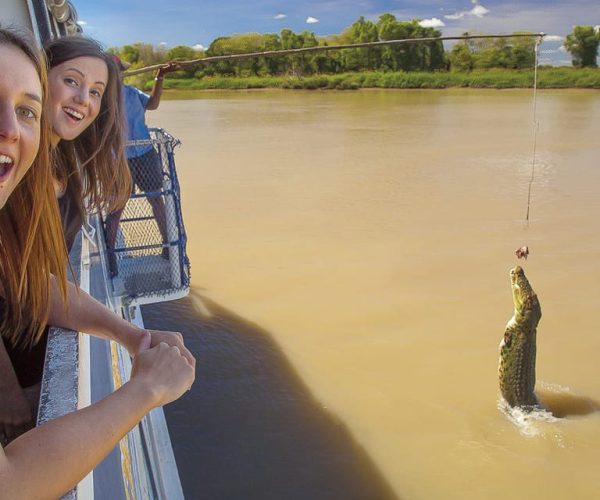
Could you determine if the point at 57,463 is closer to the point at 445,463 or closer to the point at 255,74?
the point at 445,463

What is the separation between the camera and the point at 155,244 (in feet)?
10.4

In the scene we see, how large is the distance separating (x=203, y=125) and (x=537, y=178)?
9.30 metres

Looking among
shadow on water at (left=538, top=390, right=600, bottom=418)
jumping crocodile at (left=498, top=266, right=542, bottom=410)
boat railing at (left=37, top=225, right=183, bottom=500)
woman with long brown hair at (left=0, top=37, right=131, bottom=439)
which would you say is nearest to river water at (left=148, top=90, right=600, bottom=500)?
shadow on water at (left=538, top=390, right=600, bottom=418)

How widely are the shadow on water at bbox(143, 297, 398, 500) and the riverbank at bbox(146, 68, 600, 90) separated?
80.7 ft

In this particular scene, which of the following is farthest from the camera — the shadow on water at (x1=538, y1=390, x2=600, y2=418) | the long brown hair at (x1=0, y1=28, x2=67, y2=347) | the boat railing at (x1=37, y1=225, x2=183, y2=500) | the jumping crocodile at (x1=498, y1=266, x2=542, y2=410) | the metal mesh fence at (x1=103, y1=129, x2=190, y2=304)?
the shadow on water at (x1=538, y1=390, x2=600, y2=418)

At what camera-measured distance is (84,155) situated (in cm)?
201

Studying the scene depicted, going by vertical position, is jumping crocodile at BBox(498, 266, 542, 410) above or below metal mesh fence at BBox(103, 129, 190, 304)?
below

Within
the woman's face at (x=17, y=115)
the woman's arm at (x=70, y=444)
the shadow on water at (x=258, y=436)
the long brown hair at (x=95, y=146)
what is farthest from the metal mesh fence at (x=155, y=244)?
the woman's arm at (x=70, y=444)

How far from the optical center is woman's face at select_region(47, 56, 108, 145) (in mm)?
1878

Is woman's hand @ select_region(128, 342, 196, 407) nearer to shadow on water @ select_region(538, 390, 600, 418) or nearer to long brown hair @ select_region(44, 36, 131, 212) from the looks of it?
long brown hair @ select_region(44, 36, 131, 212)

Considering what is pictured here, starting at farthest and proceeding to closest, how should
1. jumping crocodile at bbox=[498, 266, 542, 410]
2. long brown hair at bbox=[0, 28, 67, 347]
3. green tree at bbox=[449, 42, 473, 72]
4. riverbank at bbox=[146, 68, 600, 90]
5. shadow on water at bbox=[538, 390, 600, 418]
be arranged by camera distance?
green tree at bbox=[449, 42, 473, 72] → riverbank at bbox=[146, 68, 600, 90] → shadow on water at bbox=[538, 390, 600, 418] → jumping crocodile at bbox=[498, 266, 542, 410] → long brown hair at bbox=[0, 28, 67, 347]

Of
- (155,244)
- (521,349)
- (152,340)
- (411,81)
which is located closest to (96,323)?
(152,340)

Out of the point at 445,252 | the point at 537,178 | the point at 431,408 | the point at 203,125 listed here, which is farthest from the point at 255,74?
the point at 431,408

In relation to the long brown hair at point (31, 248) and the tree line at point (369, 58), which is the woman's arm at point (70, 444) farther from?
the tree line at point (369, 58)
